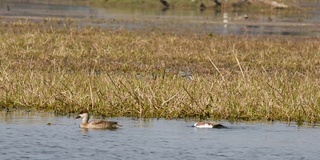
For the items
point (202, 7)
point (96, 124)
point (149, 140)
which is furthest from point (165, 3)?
point (149, 140)

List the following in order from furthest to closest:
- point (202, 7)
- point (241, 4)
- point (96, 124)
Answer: point (241, 4), point (202, 7), point (96, 124)

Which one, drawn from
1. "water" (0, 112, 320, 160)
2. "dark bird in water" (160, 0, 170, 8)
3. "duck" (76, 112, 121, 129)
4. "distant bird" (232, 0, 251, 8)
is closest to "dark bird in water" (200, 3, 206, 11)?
"dark bird in water" (160, 0, 170, 8)

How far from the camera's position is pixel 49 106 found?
18156 mm

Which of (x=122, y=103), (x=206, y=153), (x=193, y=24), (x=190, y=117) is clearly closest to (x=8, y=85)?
(x=122, y=103)

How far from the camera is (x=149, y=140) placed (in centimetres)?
1577

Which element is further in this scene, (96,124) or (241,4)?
(241,4)

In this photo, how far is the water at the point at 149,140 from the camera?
572 inches

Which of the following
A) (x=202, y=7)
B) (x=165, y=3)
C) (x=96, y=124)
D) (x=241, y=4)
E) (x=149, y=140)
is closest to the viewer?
(x=149, y=140)

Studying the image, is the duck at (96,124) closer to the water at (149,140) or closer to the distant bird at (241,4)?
the water at (149,140)

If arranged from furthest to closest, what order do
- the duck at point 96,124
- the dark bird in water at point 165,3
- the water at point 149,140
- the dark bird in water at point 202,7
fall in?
the dark bird in water at point 165,3
the dark bird in water at point 202,7
the duck at point 96,124
the water at point 149,140

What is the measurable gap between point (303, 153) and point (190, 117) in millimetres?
3424

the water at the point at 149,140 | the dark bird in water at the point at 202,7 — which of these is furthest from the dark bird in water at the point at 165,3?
the water at the point at 149,140

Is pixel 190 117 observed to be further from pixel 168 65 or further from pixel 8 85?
pixel 168 65

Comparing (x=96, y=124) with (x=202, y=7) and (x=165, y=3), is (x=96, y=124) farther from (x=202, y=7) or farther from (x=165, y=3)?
(x=165, y=3)
